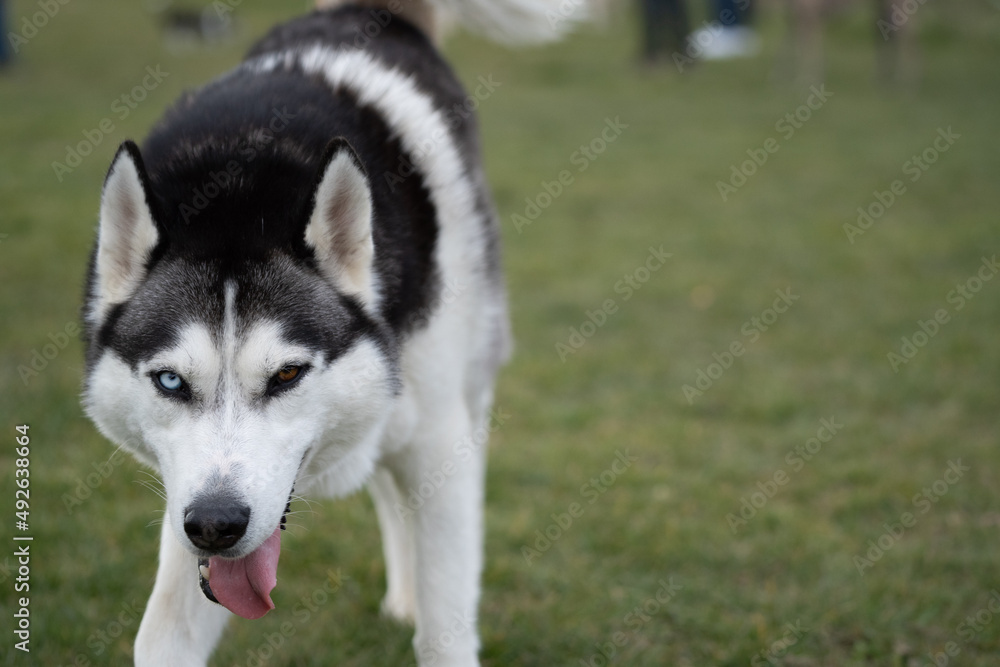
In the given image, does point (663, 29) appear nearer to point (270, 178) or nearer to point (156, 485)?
point (156, 485)

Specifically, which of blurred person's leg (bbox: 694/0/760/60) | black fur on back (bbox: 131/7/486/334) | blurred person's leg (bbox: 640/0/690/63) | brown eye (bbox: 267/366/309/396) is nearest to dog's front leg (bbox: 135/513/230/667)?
brown eye (bbox: 267/366/309/396)

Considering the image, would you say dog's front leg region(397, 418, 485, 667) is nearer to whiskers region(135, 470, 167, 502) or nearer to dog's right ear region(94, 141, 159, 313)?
whiskers region(135, 470, 167, 502)

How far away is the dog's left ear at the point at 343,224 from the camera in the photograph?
221 centimetres

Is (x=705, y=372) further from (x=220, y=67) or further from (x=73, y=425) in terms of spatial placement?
(x=220, y=67)

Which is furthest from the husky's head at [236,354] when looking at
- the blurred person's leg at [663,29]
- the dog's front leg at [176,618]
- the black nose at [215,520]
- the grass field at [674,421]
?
the blurred person's leg at [663,29]

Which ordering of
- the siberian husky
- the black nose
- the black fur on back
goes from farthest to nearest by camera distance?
1. the black fur on back
2. the siberian husky
3. the black nose

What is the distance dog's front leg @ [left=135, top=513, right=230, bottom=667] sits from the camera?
2.33 meters

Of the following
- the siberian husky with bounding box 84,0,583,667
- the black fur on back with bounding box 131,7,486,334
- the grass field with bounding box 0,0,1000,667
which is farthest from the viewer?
the grass field with bounding box 0,0,1000,667

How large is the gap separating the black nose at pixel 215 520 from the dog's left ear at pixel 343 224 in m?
0.65

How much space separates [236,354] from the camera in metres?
2.13

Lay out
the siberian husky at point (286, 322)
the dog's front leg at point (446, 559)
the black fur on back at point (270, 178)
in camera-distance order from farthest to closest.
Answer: the dog's front leg at point (446, 559) < the black fur on back at point (270, 178) < the siberian husky at point (286, 322)

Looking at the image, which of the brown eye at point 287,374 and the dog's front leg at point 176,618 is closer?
the brown eye at point 287,374

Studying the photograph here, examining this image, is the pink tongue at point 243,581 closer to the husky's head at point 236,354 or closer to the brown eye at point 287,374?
the husky's head at point 236,354

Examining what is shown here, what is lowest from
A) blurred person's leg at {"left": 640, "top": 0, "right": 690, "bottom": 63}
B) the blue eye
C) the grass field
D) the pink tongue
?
blurred person's leg at {"left": 640, "top": 0, "right": 690, "bottom": 63}
